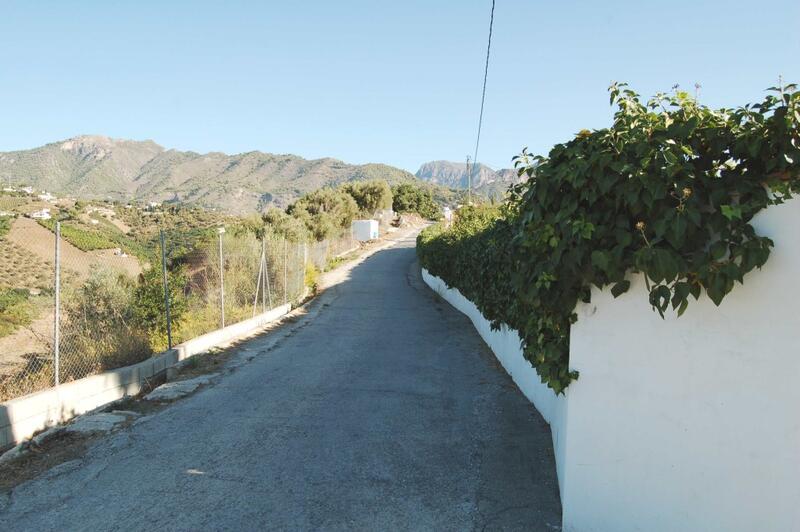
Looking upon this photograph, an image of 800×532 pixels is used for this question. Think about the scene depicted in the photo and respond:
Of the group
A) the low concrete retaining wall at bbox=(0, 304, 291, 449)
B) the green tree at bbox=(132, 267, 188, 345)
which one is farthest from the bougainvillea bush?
the green tree at bbox=(132, 267, 188, 345)

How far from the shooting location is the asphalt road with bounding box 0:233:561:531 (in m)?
3.98

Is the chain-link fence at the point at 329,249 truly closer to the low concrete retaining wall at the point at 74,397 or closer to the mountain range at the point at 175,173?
the low concrete retaining wall at the point at 74,397

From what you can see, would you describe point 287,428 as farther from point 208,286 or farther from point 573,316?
point 208,286

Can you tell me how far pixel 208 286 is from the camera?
1532cm

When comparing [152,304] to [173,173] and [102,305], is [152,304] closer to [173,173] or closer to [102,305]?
[102,305]

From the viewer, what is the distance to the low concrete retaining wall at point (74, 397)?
544 centimetres

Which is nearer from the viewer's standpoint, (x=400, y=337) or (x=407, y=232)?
(x=400, y=337)

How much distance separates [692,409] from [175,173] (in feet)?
460

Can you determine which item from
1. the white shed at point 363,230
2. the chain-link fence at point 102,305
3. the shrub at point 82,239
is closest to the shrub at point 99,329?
the chain-link fence at point 102,305

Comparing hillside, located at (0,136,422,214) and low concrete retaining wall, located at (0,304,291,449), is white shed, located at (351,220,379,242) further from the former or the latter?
low concrete retaining wall, located at (0,304,291,449)

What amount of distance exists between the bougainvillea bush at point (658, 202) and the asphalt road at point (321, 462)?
141 cm

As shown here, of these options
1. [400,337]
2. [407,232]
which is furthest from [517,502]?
[407,232]

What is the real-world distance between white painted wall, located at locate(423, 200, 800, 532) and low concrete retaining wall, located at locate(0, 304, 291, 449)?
5.22 m

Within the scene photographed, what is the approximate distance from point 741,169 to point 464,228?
502 inches
